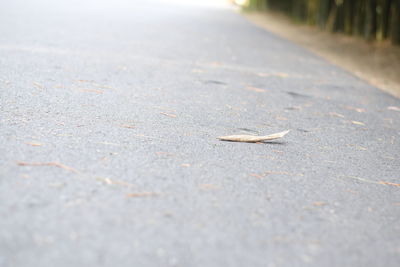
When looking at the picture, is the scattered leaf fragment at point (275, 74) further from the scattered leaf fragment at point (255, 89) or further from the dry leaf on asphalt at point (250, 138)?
the dry leaf on asphalt at point (250, 138)

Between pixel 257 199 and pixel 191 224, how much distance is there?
465 millimetres

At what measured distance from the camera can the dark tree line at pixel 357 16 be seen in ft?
36.9

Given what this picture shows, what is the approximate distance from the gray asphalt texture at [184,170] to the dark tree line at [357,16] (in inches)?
239

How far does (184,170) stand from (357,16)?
11.4 meters

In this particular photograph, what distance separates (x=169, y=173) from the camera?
270 centimetres

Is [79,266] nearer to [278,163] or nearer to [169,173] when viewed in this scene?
[169,173]

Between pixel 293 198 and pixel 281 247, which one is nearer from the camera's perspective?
pixel 281 247

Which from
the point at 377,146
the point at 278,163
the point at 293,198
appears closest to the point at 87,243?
the point at 293,198

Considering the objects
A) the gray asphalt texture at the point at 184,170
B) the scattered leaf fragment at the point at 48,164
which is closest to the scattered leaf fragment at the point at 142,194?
the gray asphalt texture at the point at 184,170

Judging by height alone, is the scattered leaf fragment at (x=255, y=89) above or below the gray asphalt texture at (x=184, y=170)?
below

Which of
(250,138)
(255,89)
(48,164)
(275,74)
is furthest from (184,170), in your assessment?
(275,74)

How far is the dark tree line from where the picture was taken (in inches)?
442

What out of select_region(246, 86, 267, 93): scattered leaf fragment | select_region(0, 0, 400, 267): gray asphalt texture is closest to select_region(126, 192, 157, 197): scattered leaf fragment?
select_region(0, 0, 400, 267): gray asphalt texture

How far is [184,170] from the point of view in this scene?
2.78m
